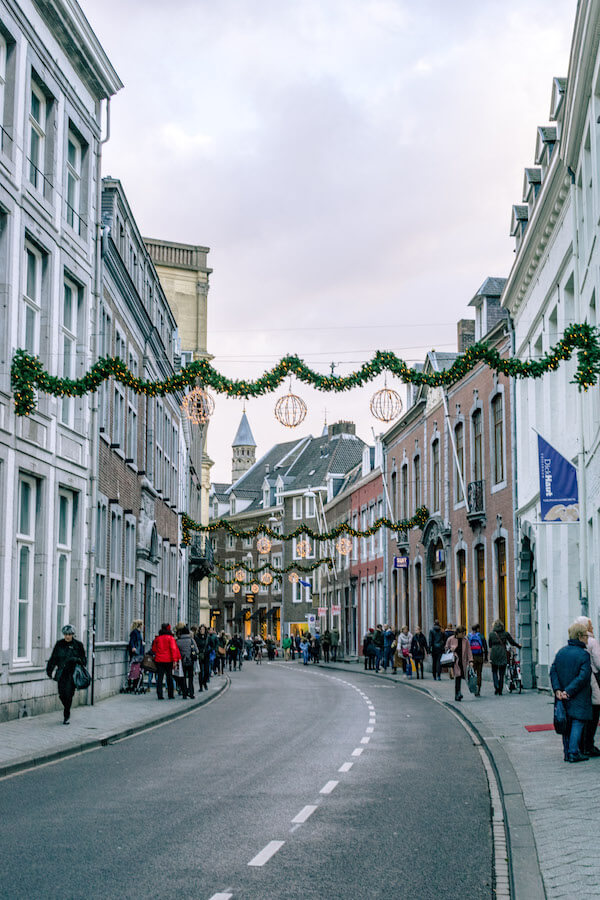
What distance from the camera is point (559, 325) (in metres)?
24.3

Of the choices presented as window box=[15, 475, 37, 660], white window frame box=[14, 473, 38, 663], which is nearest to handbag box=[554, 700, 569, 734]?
white window frame box=[14, 473, 38, 663]

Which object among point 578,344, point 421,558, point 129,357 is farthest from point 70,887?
point 421,558

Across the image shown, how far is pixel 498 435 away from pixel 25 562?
16.7 metres

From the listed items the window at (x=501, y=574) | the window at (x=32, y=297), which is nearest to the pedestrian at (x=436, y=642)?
the window at (x=501, y=574)

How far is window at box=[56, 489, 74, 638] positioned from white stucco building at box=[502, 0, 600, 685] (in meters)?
9.39

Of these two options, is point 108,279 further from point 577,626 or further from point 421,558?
point 421,558

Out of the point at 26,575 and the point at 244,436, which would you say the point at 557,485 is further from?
the point at 244,436

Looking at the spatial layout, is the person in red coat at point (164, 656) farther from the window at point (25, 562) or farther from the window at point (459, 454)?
the window at point (459, 454)

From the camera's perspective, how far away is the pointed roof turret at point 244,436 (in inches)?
5148

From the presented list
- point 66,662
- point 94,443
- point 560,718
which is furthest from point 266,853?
point 94,443

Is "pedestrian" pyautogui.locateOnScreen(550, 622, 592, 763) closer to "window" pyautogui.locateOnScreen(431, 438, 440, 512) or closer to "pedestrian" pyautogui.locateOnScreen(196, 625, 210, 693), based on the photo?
"pedestrian" pyautogui.locateOnScreen(196, 625, 210, 693)

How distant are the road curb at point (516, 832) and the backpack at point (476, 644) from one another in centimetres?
1109

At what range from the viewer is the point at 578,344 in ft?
49.7

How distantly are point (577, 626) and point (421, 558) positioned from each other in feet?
102
